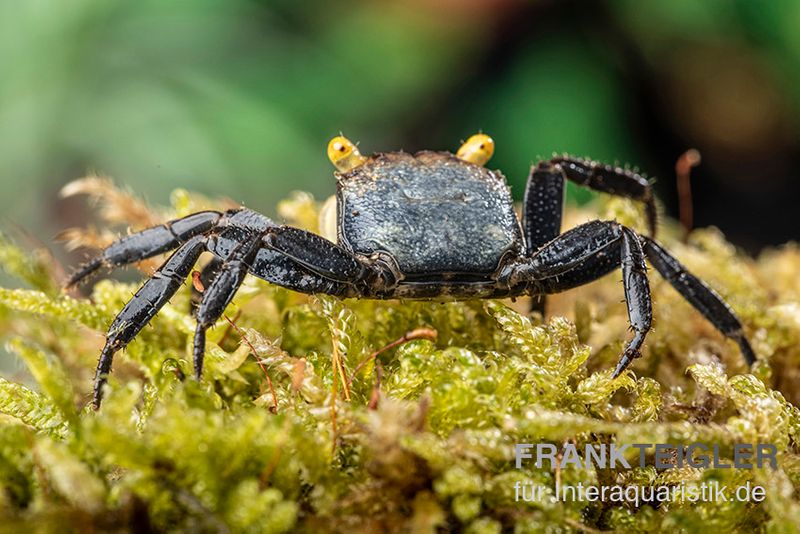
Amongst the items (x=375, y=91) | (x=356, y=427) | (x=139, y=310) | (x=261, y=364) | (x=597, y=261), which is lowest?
(x=356, y=427)

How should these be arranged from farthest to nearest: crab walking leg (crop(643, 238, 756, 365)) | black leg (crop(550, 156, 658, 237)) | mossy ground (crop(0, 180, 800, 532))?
black leg (crop(550, 156, 658, 237)), crab walking leg (crop(643, 238, 756, 365)), mossy ground (crop(0, 180, 800, 532))

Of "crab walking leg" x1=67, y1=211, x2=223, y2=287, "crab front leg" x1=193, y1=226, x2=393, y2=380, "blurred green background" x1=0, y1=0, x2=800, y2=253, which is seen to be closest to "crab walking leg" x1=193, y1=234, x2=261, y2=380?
"crab front leg" x1=193, y1=226, x2=393, y2=380

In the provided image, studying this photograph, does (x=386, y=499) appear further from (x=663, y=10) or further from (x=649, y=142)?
(x=649, y=142)

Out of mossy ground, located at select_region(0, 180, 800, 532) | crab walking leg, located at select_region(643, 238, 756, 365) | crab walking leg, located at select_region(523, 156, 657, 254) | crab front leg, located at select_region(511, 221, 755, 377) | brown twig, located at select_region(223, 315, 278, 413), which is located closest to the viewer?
mossy ground, located at select_region(0, 180, 800, 532)

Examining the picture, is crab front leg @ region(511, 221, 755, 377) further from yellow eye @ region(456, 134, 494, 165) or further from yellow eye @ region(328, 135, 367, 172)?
yellow eye @ region(328, 135, 367, 172)

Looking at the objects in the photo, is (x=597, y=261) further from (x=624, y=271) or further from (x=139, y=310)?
(x=139, y=310)

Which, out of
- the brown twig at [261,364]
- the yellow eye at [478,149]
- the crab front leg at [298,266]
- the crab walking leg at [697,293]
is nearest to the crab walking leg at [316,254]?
the crab front leg at [298,266]

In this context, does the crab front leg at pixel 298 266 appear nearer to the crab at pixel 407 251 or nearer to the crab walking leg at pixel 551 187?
the crab at pixel 407 251

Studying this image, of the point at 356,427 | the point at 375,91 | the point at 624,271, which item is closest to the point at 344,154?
the point at 624,271
